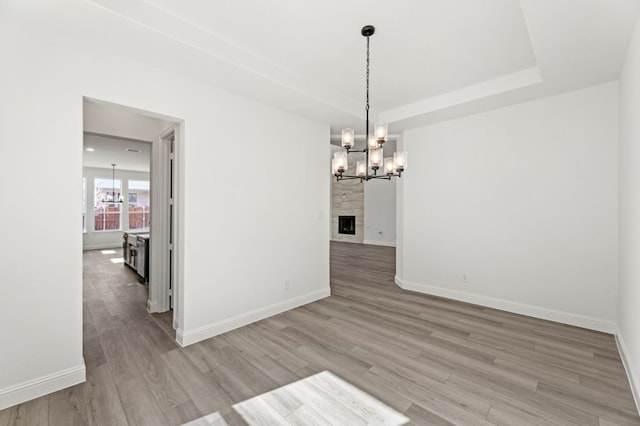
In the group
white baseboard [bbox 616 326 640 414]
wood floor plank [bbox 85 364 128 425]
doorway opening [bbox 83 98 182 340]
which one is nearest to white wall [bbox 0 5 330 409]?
wood floor plank [bbox 85 364 128 425]

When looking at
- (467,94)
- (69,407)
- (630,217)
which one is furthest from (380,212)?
(69,407)

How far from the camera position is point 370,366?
252 cm

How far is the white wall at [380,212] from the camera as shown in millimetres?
10117

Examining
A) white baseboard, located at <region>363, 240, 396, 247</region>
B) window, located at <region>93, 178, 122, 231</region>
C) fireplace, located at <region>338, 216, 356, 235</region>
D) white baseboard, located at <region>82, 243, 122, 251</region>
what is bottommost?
white baseboard, located at <region>82, 243, 122, 251</region>

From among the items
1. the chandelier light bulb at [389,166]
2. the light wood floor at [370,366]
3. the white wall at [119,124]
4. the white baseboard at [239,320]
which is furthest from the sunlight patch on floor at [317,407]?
the white wall at [119,124]

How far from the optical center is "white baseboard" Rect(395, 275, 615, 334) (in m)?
3.25

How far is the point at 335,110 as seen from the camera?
3879mm

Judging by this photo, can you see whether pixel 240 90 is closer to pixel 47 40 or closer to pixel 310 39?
pixel 310 39

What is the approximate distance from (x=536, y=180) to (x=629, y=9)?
2012mm

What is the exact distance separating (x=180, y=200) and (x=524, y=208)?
4156mm

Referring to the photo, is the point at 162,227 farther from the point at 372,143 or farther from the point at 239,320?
the point at 372,143

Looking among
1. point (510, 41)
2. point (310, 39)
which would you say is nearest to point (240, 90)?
point (310, 39)

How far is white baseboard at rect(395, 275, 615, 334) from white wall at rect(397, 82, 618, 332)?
0.01 meters

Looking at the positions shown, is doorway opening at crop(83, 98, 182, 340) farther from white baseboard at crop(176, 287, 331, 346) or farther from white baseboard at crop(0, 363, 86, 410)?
white baseboard at crop(0, 363, 86, 410)
